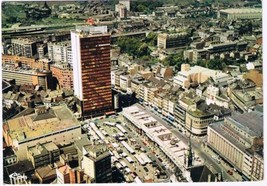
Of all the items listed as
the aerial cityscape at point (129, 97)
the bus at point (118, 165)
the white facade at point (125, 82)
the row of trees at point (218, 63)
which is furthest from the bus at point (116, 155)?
the row of trees at point (218, 63)

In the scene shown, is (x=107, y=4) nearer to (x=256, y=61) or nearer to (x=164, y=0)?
(x=164, y=0)

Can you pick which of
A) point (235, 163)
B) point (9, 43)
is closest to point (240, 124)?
point (235, 163)

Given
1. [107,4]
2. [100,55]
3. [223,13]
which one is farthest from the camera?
[107,4]

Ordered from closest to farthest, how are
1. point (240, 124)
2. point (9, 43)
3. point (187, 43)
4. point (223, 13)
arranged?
point (240, 124)
point (9, 43)
point (187, 43)
point (223, 13)

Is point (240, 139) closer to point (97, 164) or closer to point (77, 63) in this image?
point (97, 164)

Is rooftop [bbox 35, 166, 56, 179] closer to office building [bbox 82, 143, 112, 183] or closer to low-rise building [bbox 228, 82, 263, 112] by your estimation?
office building [bbox 82, 143, 112, 183]

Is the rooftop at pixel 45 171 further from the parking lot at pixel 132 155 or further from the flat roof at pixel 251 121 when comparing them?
the flat roof at pixel 251 121

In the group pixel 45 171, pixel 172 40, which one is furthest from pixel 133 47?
→ pixel 45 171
